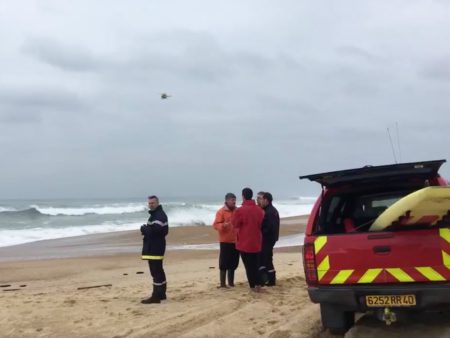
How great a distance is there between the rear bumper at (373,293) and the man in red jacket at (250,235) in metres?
3.44

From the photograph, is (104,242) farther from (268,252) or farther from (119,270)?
(268,252)

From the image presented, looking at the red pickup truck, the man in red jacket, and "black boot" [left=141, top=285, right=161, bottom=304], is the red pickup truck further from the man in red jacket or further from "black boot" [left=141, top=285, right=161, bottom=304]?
"black boot" [left=141, top=285, right=161, bottom=304]

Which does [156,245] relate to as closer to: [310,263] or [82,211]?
[310,263]

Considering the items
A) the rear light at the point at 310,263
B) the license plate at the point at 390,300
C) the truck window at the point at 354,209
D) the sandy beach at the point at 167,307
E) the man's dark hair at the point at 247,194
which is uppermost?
the man's dark hair at the point at 247,194

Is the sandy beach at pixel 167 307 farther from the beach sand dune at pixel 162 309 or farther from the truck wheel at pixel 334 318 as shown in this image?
the truck wheel at pixel 334 318

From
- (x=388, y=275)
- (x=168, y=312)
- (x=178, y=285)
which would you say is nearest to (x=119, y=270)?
(x=178, y=285)

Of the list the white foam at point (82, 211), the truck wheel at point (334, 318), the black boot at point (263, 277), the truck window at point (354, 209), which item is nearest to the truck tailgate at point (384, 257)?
the truck wheel at point (334, 318)

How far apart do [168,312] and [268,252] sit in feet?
8.96

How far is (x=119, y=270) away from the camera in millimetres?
13656

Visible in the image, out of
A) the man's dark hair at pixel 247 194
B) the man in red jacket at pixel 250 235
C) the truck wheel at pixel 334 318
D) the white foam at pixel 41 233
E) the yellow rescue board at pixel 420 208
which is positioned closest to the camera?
the yellow rescue board at pixel 420 208

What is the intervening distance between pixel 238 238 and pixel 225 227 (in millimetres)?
456

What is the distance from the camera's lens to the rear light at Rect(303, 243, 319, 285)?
5.45m

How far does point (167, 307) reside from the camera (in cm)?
786

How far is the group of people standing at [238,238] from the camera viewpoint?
27.8 ft
